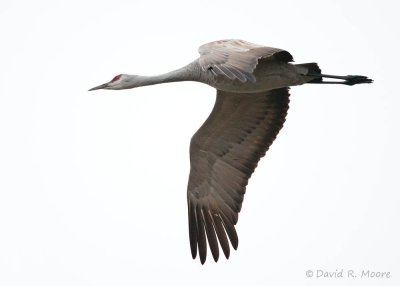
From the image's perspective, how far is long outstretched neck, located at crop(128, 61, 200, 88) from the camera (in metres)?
11.9

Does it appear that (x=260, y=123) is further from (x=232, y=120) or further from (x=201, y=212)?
(x=201, y=212)

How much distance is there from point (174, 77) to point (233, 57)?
1.69 m

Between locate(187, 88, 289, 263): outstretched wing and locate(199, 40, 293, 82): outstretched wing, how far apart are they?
1.71 m

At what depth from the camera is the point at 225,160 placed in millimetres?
13617

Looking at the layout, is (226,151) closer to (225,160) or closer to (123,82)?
(225,160)

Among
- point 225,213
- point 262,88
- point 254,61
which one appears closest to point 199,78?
point 262,88

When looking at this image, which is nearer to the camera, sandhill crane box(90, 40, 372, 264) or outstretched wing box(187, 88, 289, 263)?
sandhill crane box(90, 40, 372, 264)

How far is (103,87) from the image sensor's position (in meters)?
12.5

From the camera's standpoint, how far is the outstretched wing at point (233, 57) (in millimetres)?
10034

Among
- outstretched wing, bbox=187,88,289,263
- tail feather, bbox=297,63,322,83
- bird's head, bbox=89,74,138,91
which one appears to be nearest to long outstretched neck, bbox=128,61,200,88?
bird's head, bbox=89,74,138,91

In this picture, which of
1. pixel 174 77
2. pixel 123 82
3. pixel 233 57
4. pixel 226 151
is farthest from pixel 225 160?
pixel 233 57

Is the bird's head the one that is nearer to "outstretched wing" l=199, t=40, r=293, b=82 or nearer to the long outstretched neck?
the long outstretched neck

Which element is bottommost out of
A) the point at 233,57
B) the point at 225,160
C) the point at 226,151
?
the point at 225,160

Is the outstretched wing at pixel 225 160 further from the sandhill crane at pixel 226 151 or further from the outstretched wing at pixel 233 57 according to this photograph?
the outstretched wing at pixel 233 57
